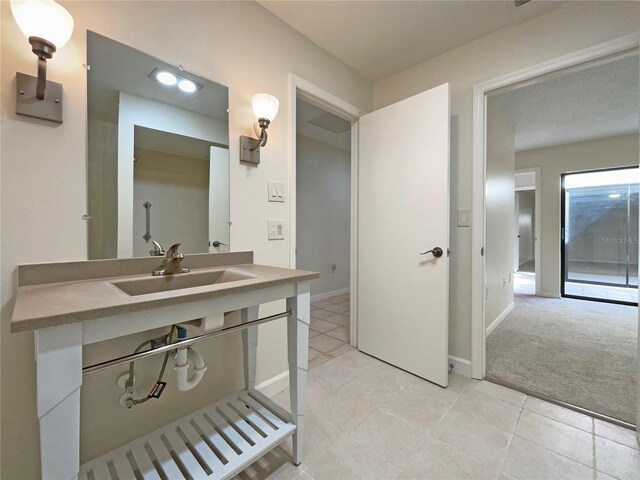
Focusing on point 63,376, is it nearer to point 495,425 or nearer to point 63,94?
point 63,94

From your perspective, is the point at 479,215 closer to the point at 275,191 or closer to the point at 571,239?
the point at 275,191

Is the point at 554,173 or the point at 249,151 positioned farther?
the point at 554,173

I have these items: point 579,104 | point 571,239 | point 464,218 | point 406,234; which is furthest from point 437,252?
point 571,239

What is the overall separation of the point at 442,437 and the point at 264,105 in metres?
1.97

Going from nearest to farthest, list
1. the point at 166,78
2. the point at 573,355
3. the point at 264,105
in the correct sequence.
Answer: the point at 166,78, the point at 264,105, the point at 573,355

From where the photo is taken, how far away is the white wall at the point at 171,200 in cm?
121

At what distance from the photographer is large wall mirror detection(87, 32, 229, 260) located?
109 cm

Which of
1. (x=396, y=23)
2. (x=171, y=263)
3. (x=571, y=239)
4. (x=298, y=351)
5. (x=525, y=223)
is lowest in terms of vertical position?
(x=298, y=351)

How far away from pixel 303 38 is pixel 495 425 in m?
2.66

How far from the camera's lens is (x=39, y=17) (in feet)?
2.78

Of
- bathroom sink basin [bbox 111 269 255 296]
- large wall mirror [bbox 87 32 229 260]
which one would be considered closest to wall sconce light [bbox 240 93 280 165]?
large wall mirror [bbox 87 32 229 260]

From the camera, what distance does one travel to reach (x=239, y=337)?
1.54 m

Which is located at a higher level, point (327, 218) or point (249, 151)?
point (249, 151)

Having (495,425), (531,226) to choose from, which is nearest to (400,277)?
(495,425)
